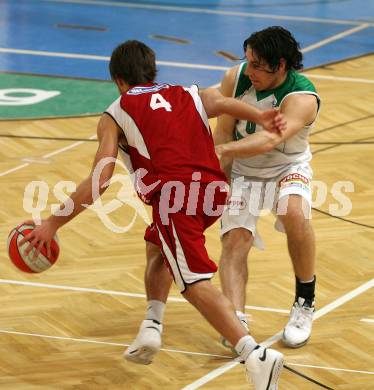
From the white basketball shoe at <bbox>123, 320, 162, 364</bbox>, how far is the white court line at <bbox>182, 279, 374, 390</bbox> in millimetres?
244

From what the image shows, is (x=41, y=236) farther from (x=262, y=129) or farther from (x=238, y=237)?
(x=262, y=129)

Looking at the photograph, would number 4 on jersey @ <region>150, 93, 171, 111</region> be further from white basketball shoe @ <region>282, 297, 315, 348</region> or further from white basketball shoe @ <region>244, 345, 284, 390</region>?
white basketball shoe @ <region>282, 297, 315, 348</region>

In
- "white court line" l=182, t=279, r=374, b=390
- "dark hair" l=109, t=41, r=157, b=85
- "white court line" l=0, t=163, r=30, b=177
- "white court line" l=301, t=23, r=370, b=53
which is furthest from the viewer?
A: "white court line" l=301, t=23, r=370, b=53

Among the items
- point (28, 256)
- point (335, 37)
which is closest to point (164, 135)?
point (28, 256)

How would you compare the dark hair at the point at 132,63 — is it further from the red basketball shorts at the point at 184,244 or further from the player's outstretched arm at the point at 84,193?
the red basketball shorts at the point at 184,244

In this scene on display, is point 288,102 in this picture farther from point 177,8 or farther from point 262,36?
point 177,8

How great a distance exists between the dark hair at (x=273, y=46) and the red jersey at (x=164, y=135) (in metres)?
0.56

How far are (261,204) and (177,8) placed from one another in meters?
9.10

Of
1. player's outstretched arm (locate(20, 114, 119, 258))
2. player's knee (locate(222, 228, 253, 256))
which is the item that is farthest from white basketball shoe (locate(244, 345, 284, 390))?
player's outstretched arm (locate(20, 114, 119, 258))

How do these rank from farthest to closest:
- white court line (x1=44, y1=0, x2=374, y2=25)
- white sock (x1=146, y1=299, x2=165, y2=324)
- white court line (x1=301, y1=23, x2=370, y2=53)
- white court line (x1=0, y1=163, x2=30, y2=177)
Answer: white court line (x1=44, y1=0, x2=374, y2=25)
white court line (x1=301, y1=23, x2=370, y2=53)
white court line (x1=0, y1=163, x2=30, y2=177)
white sock (x1=146, y1=299, x2=165, y2=324)

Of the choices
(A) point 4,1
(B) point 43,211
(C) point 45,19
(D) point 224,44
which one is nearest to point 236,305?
(B) point 43,211

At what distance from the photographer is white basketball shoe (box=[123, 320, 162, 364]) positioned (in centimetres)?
542

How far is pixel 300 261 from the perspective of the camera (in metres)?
5.98

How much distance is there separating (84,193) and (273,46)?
1313mm
